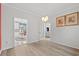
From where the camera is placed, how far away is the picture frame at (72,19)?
10.1 feet

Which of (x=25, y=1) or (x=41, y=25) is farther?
(x=41, y=25)

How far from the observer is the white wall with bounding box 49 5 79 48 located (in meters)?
3.08

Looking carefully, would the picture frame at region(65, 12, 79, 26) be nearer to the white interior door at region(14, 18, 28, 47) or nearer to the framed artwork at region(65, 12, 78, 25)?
the framed artwork at region(65, 12, 78, 25)

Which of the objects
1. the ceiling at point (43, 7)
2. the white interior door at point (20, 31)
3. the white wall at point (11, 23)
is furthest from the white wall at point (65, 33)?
the white interior door at point (20, 31)

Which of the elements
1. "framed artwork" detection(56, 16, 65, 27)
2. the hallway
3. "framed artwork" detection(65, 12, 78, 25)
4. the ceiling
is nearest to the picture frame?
"framed artwork" detection(65, 12, 78, 25)

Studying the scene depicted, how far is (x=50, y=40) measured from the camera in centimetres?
329

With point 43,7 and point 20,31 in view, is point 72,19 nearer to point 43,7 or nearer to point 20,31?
point 43,7

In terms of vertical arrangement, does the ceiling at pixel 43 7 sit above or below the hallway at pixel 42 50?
above

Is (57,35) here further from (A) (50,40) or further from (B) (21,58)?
(B) (21,58)

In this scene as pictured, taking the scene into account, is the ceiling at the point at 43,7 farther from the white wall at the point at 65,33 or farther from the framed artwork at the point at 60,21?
the framed artwork at the point at 60,21

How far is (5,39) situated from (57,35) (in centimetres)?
150

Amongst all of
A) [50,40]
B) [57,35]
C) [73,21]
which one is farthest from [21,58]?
[73,21]

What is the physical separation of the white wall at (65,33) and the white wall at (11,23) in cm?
47

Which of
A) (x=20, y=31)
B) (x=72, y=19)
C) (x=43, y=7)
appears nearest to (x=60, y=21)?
(x=72, y=19)
